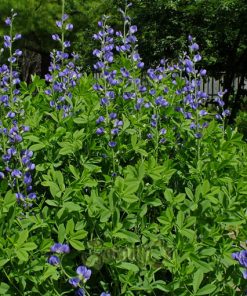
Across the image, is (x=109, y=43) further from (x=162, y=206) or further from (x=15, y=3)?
(x=15, y=3)

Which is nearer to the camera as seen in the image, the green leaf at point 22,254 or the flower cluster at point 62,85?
the green leaf at point 22,254

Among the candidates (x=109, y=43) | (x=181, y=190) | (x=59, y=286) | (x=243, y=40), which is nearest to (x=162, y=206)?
(x=181, y=190)

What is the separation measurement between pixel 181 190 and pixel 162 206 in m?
0.19

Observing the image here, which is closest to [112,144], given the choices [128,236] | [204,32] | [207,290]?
[128,236]

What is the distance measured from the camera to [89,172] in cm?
212

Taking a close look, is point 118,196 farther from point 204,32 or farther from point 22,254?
point 204,32

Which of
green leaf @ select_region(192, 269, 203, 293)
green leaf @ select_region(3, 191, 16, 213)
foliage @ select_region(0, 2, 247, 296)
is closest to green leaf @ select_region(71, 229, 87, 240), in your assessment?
foliage @ select_region(0, 2, 247, 296)

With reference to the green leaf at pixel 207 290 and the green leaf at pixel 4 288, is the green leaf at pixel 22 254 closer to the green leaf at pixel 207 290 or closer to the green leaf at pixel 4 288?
the green leaf at pixel 4 288

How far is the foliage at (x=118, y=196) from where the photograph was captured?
1928 millimetres

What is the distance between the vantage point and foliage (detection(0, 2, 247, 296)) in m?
1.93

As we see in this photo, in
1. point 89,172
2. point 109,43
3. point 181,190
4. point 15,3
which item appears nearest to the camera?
point 89,172

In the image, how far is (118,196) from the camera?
1942mm

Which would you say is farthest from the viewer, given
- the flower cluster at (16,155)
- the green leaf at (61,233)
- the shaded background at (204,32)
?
the shaded background at (204,32)

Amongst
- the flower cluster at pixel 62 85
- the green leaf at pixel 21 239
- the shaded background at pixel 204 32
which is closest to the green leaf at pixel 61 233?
the green leaf at pixel 21 239
